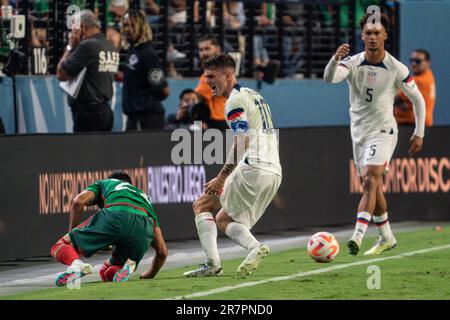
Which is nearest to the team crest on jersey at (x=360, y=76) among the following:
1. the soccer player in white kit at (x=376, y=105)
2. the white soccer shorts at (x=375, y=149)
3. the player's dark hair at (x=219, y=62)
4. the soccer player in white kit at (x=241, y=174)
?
the soccer player in white kit at (x=376, y=105)

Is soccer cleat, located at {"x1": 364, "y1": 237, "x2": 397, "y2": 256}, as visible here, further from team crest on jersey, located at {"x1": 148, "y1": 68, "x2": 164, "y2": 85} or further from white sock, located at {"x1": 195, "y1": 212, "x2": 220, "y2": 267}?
team crest on jersey, located at {"x1": 148, "y1": 68, "x2": 164, "y2": 85}

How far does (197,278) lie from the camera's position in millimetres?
12883

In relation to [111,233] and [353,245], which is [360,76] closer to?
[353,245]

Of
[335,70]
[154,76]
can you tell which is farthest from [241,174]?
[154,76]

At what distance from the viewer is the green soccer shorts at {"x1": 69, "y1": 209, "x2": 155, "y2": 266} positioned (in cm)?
1223

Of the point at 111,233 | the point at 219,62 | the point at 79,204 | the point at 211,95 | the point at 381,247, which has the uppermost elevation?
the point at 219,62

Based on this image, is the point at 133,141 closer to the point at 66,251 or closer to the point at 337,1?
the point at 66,251

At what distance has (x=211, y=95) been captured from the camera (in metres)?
18.9

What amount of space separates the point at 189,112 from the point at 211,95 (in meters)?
0.42

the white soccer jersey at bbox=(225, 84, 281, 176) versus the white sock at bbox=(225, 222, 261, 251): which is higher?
the white soccer jersey at bbox=(225, 84, 281, 176)

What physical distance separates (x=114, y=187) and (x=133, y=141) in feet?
14.0

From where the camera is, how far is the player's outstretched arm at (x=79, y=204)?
12.3 metres

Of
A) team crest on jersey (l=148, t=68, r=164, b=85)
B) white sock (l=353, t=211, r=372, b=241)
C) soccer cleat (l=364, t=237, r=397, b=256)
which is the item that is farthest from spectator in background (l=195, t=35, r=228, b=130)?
white sock (l=353, t=211, r=372, b=241)
